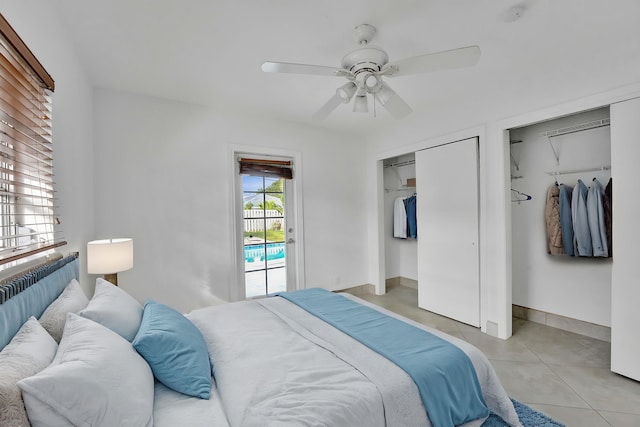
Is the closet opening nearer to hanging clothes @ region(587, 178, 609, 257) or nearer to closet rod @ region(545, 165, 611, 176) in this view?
closet rod @ region(545, 165, 611, 176)

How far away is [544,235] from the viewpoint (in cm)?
322

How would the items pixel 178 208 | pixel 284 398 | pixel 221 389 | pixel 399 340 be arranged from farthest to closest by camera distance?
pixel 178 208
pixel 399 340
pixel 221 389
pixel 284 398

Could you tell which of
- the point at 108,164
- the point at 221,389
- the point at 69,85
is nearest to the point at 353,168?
the point at 108,164

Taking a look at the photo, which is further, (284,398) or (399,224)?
(399,224)

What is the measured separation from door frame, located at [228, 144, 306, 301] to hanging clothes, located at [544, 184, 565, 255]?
2.72 metres

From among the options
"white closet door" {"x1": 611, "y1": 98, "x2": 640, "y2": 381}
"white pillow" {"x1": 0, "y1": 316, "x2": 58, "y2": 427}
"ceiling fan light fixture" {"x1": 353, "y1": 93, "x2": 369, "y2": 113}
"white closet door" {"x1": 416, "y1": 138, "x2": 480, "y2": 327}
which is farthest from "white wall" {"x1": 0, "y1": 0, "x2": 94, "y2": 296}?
"white closet door" {"x1": 611, "y1": 98, "x2": 640, "y2": 381}

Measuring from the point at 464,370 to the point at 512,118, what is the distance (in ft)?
7.94

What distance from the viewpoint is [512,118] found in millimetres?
2854

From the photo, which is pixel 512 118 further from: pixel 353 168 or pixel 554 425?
pixel 554 425

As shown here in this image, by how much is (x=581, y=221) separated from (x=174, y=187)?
396 cm

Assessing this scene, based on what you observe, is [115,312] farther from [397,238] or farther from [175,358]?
[397,238]

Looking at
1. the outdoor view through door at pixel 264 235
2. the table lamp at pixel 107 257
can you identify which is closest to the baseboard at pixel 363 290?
the outdoor view through door at pixel 264 235

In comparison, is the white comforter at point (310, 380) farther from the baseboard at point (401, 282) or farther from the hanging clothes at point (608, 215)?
the baseboard at point (401, 282)

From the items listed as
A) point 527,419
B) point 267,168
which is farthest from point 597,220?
point 267,168
